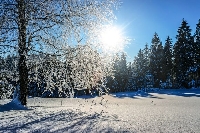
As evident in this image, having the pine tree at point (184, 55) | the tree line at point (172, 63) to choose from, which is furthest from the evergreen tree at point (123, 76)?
the pine tree at point (184, 55)

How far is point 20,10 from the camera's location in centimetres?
656

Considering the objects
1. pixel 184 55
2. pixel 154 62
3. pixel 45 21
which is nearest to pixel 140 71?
pixel 154 62

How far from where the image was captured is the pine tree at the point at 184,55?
145 ft

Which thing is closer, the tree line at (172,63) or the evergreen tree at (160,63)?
the tree line at (172,63)

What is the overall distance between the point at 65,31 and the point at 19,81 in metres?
2.50

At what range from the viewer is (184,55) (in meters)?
44.4

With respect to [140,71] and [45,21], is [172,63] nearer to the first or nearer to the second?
[140,71]

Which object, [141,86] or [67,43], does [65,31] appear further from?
[141,86]

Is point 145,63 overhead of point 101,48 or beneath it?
overhead

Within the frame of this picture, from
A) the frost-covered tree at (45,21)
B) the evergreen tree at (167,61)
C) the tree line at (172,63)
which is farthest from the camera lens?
the evergreen tree at (167,61)

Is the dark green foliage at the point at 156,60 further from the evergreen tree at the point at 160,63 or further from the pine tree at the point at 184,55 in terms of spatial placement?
the pine tree at the point at 184,55

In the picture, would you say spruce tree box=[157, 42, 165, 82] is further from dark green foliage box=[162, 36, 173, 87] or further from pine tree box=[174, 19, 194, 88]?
pine tree box=[174, 19, 194, 88]

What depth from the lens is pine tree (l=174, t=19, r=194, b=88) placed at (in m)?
44.1

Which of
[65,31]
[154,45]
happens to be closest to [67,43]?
[65,31]
